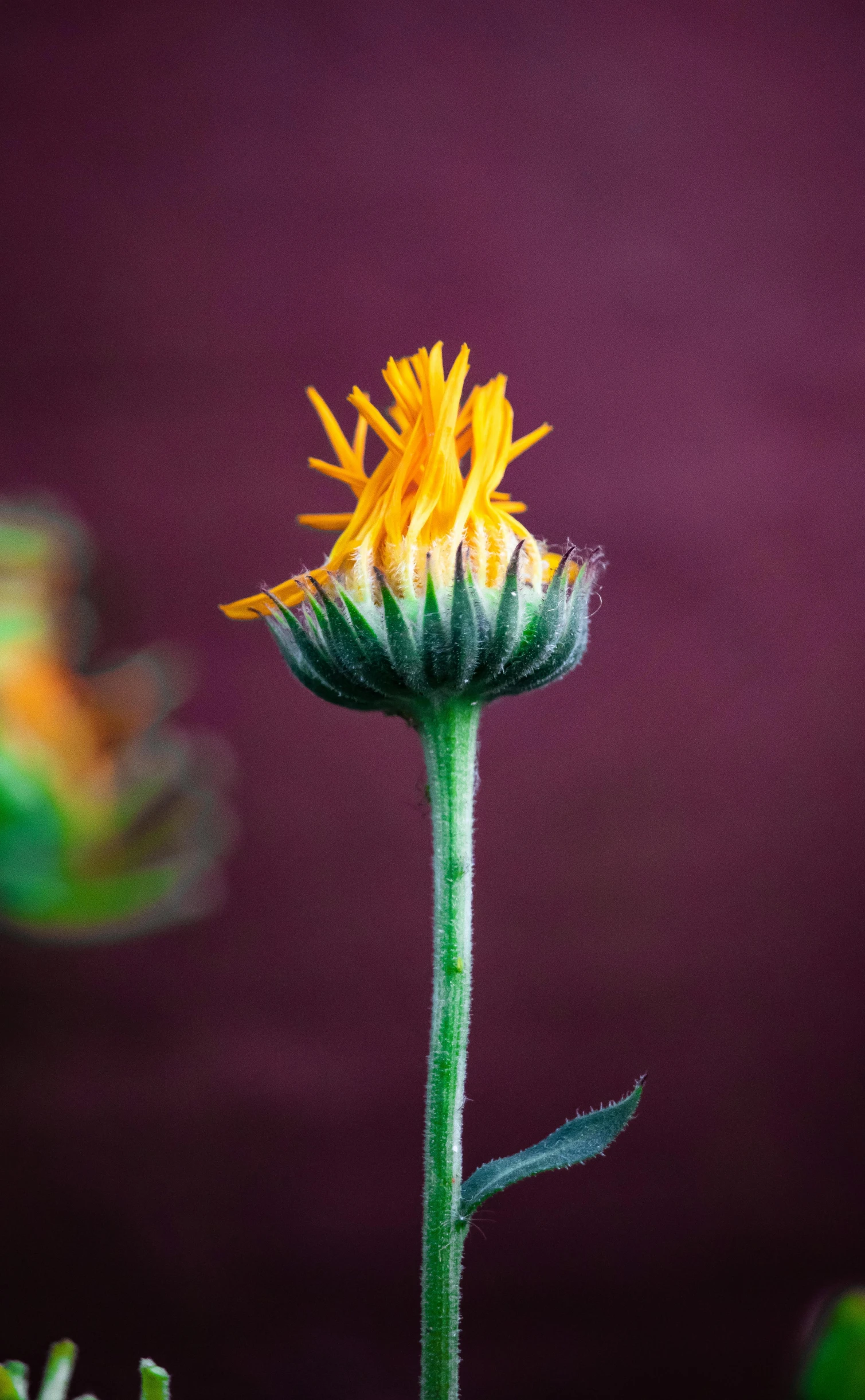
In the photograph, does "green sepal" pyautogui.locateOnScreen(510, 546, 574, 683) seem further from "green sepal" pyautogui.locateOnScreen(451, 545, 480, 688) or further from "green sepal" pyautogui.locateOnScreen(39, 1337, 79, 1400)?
"green sepal" pyautogui.locateOnScreen(39, 1337, 79, 1400)

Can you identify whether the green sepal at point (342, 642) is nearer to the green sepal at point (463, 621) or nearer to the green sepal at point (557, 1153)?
Answer: the green sepal at point (463, 621)

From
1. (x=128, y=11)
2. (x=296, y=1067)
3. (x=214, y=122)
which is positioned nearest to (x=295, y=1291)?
(x=296, y=1067)

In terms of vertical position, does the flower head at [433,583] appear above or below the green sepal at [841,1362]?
Result: above

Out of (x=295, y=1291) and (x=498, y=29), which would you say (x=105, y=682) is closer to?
(x=295, y=1291)

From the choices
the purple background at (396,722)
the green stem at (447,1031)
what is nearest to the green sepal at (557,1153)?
the green stem at (447,1031)

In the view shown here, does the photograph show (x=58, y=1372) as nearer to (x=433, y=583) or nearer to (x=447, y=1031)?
(x=447, y=1031)
